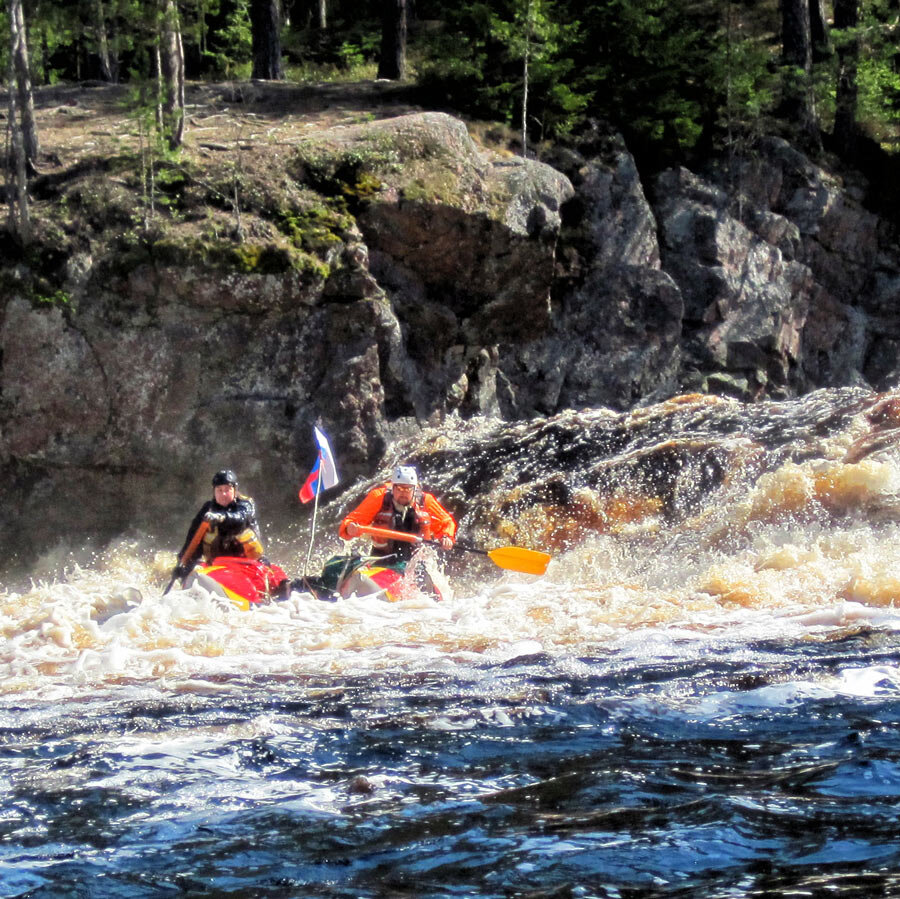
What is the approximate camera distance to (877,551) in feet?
→ 28.6

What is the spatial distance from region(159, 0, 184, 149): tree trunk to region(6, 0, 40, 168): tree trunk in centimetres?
141

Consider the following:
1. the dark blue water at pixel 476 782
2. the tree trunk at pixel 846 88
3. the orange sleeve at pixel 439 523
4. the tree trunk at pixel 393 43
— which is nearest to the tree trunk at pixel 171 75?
the tree trunk at pixel 393 43

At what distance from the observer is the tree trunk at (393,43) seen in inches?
674

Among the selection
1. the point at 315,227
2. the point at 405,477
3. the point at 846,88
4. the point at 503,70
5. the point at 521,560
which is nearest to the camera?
the point at 521,560

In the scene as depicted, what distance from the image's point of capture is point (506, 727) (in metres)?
5.09

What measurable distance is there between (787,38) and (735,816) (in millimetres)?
16923

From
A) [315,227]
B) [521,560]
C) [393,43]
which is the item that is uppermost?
[393,43]

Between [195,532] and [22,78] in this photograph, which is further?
[22,78]

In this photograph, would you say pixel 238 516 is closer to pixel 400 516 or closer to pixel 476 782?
pixel 400 516

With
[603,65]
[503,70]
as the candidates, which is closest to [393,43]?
[503,70]

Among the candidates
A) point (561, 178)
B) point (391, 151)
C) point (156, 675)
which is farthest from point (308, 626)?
point (561, 178)

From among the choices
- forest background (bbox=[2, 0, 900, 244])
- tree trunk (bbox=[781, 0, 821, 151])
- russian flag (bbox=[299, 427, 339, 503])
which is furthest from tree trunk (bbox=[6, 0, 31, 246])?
tree trunk (bbox=[781, 0, 821, 151])

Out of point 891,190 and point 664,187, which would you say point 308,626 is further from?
point 891,190

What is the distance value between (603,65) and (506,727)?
13561 millimetres
